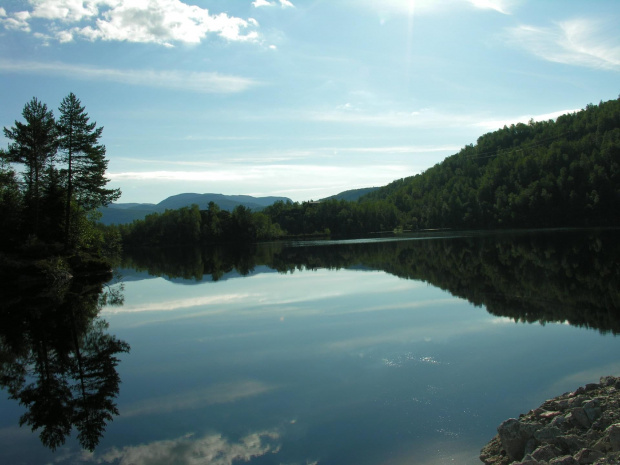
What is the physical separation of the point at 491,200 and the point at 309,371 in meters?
140

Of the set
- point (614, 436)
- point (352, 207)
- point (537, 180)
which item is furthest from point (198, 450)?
point (352, 207)

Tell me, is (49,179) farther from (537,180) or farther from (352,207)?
(352,207)

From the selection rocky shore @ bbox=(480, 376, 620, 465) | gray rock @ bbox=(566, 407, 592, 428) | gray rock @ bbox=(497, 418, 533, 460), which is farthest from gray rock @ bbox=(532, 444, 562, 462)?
gray rock @ bbox=(566, 407, 592, 428)

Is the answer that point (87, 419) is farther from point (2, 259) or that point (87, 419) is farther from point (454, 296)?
point (2, 259)

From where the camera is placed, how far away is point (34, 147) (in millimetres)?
41812

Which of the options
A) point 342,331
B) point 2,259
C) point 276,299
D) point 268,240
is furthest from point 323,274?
point 268,240

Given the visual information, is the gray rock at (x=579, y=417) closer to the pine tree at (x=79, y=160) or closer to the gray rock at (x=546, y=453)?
the gray rock at (x=546, y=453)

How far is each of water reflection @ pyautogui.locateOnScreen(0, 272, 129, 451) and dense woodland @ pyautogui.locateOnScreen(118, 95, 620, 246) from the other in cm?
11652

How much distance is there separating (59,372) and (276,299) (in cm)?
1462

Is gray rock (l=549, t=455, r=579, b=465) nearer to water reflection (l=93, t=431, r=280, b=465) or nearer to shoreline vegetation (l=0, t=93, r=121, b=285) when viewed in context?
water reflection (l=93, t=431, r=280, b=465)

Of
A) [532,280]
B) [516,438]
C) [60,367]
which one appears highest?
[532,280]

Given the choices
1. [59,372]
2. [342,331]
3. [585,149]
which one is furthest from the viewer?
[585,149]

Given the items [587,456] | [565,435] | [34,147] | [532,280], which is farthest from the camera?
[34,147]

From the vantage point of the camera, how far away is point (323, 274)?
130 feet
